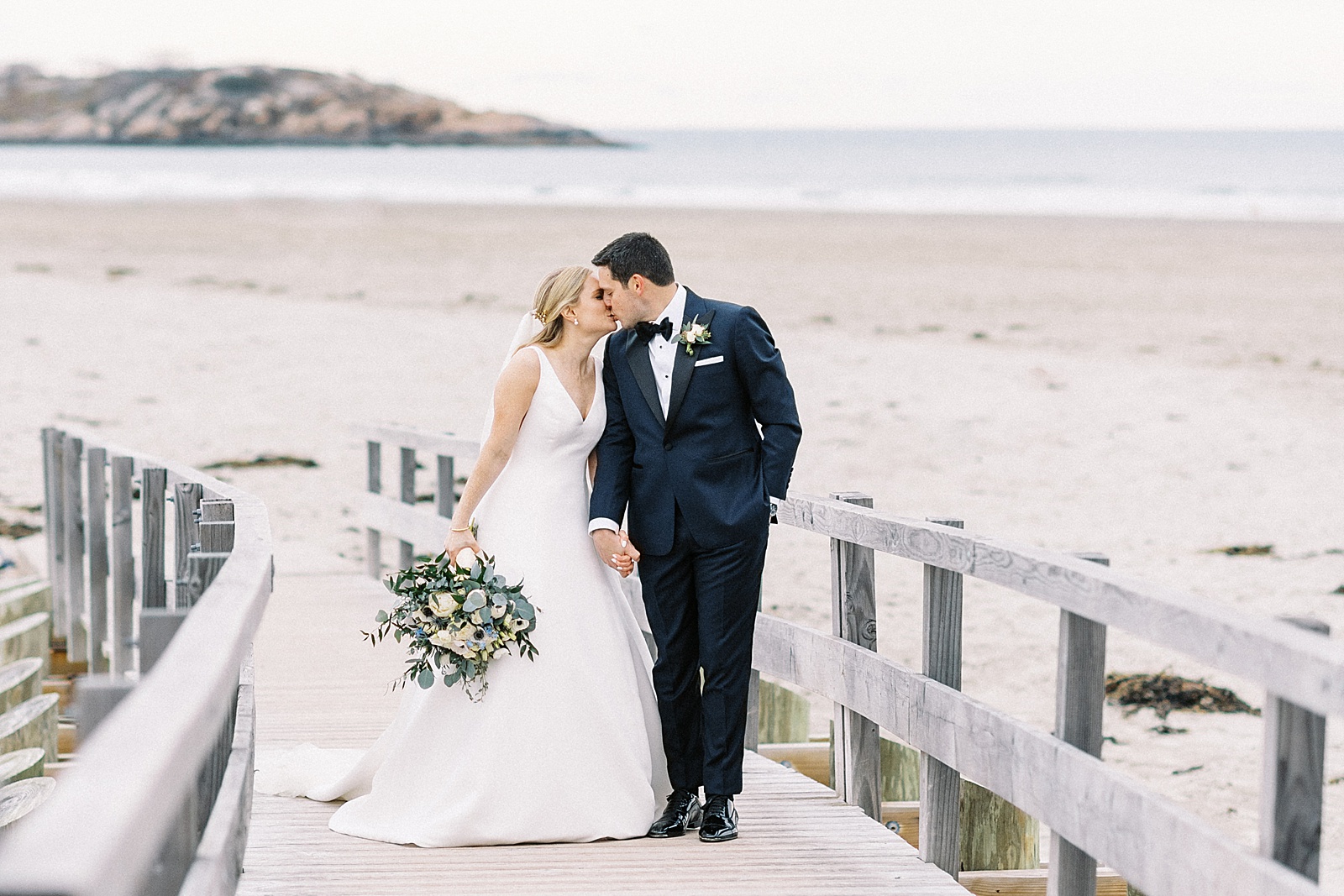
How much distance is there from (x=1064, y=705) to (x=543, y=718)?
1.66 m

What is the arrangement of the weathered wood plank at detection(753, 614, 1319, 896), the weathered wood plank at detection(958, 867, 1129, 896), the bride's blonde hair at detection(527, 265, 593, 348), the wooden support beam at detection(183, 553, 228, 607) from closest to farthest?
the weathered wood plank at detection(753, 614, 1319, 896), the wooden support beam at detection(183, 553, 228, 607), the bride's blonde hair at detection(527, 265, 593, 348), the weathered wood plank at detection(958, 867, 1129, 896)

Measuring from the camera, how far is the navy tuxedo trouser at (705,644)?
4.52m

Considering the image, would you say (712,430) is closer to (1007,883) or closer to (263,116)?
(1007,883)

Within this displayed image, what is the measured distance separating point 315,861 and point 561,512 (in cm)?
124

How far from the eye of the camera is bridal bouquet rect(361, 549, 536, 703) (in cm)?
452

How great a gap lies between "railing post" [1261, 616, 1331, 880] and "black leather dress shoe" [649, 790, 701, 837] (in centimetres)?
214

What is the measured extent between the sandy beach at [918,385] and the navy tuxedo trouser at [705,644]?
3067mm

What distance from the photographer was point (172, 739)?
2.06 m

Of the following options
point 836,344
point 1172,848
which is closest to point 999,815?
point 1172,848

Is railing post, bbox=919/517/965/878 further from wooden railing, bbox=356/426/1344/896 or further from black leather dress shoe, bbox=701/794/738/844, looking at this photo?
black leather dress shoe, bbox=701/794/738/844

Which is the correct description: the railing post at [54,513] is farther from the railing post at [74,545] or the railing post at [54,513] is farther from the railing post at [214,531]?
the railing post at [214,531]

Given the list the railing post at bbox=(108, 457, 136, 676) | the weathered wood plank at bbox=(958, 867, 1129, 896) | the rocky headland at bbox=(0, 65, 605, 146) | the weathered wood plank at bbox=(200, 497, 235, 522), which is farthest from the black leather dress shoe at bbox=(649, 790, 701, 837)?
the rocky headland at bbox=(0, 65, 605, 146)

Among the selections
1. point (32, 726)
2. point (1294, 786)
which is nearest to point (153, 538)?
point (32, 726)

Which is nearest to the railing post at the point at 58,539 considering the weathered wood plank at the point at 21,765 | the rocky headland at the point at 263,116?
the weathered wood plank at the point at 21,765
